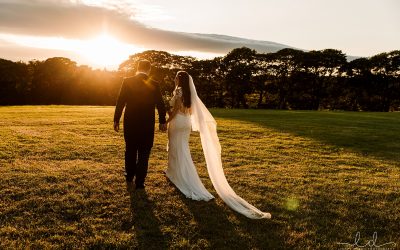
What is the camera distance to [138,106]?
10086mm

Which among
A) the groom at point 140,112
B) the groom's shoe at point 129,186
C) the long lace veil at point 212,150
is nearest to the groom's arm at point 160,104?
the groom at point 140,112

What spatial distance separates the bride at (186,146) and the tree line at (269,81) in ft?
192

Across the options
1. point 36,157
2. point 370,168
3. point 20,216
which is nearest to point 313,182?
point 370,168

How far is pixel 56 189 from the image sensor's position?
9.80 metres

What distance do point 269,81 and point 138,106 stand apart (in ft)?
203

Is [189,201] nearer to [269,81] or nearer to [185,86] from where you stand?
[185,86]

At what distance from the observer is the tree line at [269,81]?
68.4m

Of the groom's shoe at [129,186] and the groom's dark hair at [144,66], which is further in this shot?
the groom's dark hair at [144,66]

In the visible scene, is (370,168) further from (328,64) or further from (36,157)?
(328,64)

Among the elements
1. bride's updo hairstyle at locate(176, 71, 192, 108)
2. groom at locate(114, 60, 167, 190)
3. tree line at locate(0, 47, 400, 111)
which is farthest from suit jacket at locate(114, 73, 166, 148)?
tree line at locate(0, 47, 400, 111)

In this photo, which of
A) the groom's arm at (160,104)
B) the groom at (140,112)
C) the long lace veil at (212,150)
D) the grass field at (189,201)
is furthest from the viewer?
the groom's arm at (160,104)

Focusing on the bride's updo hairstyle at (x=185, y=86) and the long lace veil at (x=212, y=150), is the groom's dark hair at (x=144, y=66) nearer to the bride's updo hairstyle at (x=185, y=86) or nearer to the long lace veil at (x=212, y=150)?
the bride's updo hairstyle at (x=185, y=86)

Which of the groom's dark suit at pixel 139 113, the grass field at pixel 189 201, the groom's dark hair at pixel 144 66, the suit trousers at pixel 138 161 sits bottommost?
the grass field at pixel 189 201

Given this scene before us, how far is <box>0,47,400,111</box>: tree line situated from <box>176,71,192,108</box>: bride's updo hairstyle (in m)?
58.6
